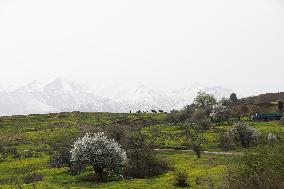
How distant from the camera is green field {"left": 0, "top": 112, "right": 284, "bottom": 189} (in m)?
59.8

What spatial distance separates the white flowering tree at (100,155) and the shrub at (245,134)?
33.7m

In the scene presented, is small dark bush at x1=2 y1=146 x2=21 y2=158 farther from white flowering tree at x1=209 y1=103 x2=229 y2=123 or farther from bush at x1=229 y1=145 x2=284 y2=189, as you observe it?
white flowering tree at x1=209 y1=103 x2=229 y2=123

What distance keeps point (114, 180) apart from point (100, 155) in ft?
13.1

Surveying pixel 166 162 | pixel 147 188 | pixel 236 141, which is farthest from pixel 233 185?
pixel 236 141

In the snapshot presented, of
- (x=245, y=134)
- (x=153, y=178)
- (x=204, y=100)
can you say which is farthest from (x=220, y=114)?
(x=153, y=178)

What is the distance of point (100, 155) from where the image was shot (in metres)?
64.9

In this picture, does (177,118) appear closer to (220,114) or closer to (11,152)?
(220,114)

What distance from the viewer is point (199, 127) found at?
127 meters

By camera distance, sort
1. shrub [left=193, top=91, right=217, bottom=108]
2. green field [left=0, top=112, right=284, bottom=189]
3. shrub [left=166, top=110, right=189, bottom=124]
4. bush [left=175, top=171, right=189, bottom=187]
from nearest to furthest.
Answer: bush [left=175, top=171, right=189, bottom=187] → green field [left=0, top=112, right=284, bottom=189] → shrub [left=166, top=110, right=189, bottom=124] → shrub [left=193, top=91, right=217, bottom=108]

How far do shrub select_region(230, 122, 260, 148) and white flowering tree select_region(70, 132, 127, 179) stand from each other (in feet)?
111

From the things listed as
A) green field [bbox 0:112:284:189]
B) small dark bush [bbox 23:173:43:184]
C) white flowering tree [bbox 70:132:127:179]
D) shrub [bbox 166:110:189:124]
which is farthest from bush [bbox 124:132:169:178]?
shrub [bbox 166:110:189:124]

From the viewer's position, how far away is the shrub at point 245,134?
91.2m

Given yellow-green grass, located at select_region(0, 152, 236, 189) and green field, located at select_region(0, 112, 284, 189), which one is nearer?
yellow-green grass, located at select_region(0, 152, 236, 189)

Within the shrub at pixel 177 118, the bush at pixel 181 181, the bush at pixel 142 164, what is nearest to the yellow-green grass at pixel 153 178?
the bush at pixel 181 181
